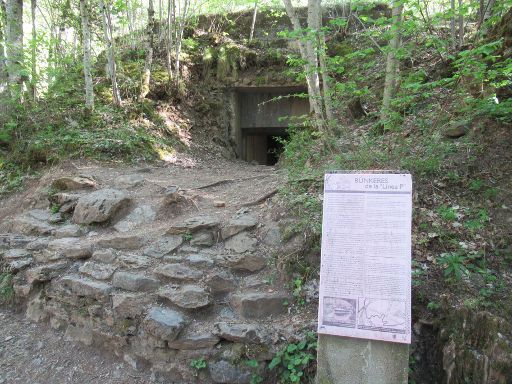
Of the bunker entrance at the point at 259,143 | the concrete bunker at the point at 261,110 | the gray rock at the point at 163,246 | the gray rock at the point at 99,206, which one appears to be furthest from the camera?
the bunker entrance at the point at 259,143

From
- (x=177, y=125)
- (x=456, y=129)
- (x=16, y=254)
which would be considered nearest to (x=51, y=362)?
(x=16, y=254)

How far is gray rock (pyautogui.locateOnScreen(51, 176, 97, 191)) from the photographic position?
20.0ft

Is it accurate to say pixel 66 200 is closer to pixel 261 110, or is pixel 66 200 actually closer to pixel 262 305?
pixel 262 305

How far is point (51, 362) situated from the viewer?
3.74 metres

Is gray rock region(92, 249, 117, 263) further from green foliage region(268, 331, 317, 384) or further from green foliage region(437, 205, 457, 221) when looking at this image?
green foliage region(437, 205, 457, 221)

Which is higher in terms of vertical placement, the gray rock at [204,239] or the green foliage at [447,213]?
the green foliage at [447,213]

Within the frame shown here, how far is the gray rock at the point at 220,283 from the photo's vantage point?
3.79 meters

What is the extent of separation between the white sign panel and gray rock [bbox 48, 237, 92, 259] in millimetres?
3222

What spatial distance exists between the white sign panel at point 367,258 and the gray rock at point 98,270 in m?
2.67

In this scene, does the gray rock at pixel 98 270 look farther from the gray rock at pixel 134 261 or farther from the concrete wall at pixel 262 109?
the concrete wall at pixel 262 109

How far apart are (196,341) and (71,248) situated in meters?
2.22

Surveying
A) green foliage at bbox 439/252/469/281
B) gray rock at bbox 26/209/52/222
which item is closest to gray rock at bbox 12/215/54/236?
gray rock at bbox 26/209/52/222

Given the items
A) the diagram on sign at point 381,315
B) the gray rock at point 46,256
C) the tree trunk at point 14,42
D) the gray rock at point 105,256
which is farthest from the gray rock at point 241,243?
the tree trunk at point 14,42

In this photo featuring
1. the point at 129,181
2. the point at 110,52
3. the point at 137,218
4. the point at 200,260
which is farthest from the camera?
the point at 110,52
